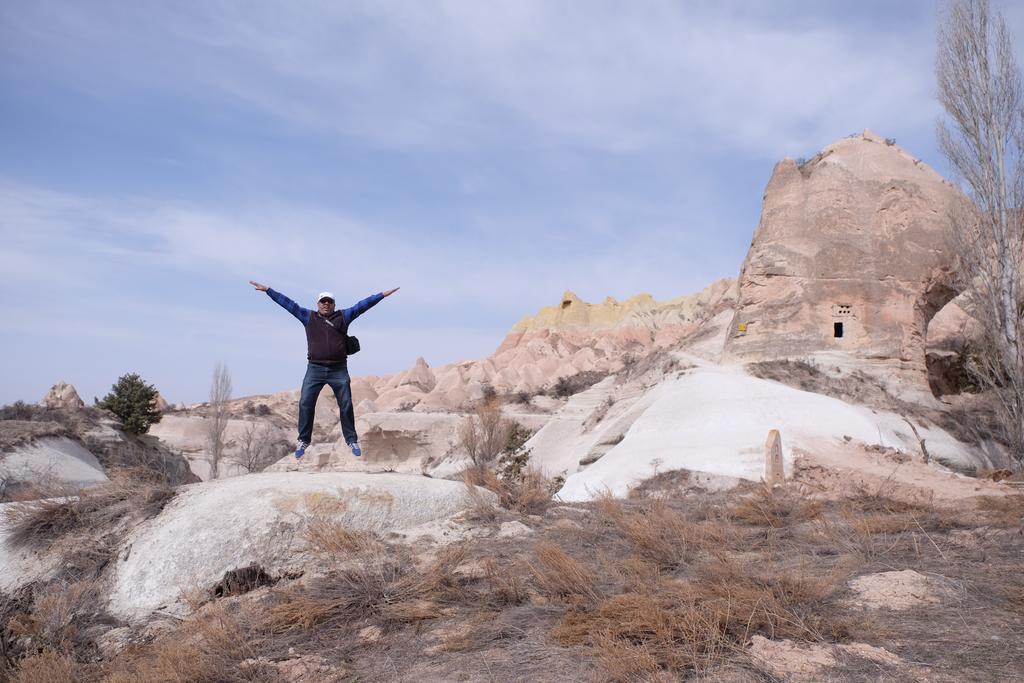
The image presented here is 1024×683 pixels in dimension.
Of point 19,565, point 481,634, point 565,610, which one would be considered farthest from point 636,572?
point 19,565

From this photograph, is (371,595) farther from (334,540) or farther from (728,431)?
(728,431)

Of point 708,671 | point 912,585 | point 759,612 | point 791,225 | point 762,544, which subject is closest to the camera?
point 708,671

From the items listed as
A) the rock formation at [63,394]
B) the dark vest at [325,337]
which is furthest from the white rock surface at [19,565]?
the rock formation at [63,394]

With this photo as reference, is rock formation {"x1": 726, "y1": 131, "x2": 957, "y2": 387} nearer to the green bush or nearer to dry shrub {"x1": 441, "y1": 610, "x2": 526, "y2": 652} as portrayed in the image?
dry shrub {"x1": 441, "y1": 610, "x2": 526, "y2": 652}

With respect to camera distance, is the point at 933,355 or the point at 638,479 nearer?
the point at 638,479

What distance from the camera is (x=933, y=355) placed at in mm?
23891

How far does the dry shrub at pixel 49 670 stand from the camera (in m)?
Answer: 3.74

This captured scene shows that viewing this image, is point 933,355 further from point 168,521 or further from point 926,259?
point 168,521

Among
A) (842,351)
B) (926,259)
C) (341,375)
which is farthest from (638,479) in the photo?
(926,259)

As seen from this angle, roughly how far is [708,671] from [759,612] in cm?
72

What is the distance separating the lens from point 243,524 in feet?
17.1

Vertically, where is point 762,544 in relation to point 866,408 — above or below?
below

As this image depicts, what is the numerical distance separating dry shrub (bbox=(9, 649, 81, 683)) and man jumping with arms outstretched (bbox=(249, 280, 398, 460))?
9.28ft

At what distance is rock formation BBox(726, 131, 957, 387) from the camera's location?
61.3 ft
